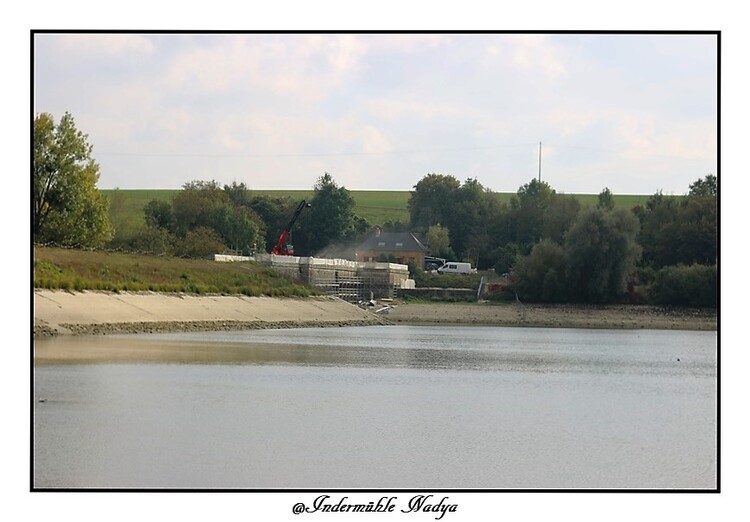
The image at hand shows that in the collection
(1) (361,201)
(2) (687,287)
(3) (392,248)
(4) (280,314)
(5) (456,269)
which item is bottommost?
(4) (280,314)

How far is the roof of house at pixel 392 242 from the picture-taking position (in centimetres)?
11369

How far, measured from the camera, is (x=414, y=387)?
2958 cm

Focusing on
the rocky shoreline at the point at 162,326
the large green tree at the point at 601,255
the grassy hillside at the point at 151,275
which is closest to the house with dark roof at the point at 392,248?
the large green tree at the point at 601,255

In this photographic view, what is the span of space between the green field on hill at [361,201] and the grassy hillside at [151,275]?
29.2 metres

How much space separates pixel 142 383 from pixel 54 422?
19.8ft

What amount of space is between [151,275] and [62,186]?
985cm

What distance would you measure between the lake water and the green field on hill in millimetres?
67370

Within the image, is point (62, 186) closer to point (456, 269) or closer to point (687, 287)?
point (687, 287)

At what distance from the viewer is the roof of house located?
114 metres

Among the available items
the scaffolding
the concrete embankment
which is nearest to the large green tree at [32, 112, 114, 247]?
the concrete embankment

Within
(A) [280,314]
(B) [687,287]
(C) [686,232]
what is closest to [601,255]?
(B) [687,287]

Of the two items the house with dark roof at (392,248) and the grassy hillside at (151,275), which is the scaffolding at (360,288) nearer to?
the grassy hillside at (151,275)

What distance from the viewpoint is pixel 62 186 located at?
65250 millimetres

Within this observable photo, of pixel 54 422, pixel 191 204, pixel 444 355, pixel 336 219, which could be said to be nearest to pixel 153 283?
pixel 444 355
